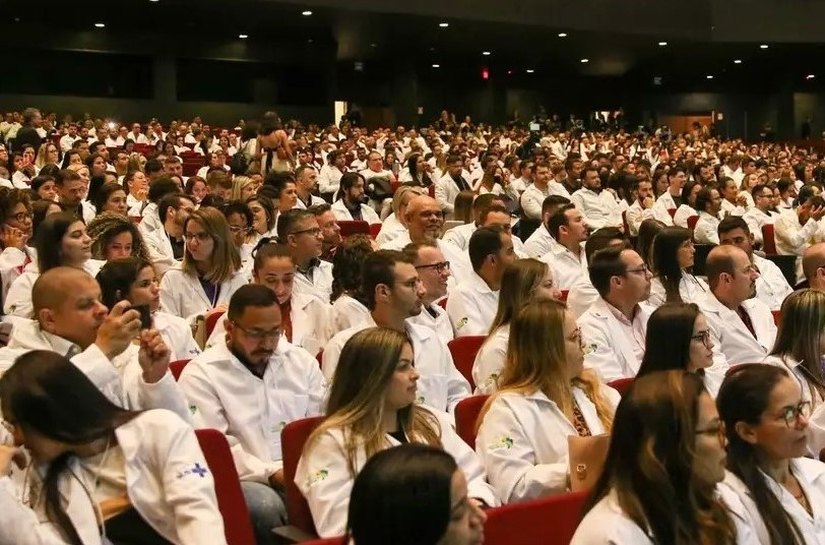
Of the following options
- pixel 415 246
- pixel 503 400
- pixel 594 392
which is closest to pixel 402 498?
pixel 503 400

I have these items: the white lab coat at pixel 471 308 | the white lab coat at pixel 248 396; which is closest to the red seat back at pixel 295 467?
the white lab coat at pixel 248 396

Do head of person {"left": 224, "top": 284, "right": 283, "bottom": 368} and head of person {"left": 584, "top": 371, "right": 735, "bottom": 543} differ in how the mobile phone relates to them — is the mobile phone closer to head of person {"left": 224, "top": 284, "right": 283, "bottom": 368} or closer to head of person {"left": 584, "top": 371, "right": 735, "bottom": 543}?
head of person {"left": 224, "top": 284, "right": 283, "bottom": 368}

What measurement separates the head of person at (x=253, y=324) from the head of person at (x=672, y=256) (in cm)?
287

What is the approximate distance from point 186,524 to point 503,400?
124cm

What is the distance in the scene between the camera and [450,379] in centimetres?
462

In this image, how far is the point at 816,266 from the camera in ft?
20.2

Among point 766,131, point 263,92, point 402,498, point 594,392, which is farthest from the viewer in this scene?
point 766,131

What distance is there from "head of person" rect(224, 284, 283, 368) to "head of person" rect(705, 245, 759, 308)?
2.62 metres

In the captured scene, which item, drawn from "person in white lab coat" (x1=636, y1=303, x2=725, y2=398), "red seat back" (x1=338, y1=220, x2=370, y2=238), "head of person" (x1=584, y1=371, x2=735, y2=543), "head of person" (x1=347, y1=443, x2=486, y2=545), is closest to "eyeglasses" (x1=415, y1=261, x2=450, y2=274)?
"person in white lab coat" (x1=636, y1=303, x2=725, y2=398)

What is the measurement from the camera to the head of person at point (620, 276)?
5195 millimetres

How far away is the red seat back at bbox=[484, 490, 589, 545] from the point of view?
2738mm

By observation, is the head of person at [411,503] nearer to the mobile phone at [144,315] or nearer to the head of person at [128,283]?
the mobile phone at [144,315]

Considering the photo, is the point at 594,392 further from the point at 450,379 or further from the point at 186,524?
the point at 186,524

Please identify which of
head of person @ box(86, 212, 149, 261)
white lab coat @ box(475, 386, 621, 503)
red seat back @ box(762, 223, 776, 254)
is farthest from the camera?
red seat back @ box(762, 223, 776, 254)
